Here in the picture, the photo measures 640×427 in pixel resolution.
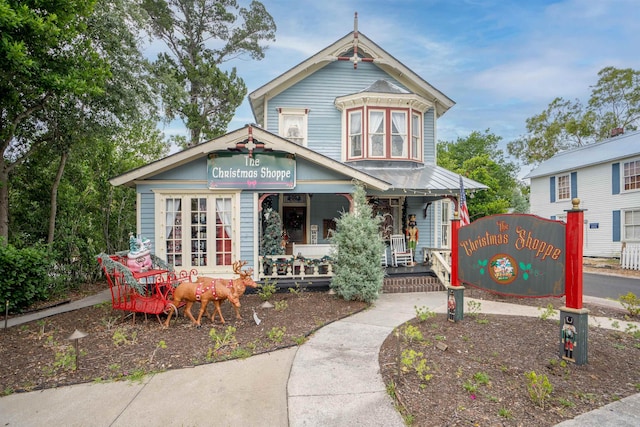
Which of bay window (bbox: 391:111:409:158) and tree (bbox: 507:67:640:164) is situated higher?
tree (bbox: 507:67:640:164)

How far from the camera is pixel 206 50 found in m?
21.9

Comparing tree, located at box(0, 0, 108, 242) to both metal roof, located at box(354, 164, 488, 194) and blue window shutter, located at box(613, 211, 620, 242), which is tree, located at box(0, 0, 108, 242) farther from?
blue window shutter, located at box(613, 211, 620, 242)

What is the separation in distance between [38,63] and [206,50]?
54.3ft

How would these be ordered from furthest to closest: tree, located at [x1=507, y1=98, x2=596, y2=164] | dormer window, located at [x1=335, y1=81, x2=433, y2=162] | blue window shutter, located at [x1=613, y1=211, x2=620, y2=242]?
tree, located at [x1=507, y1=98, x2=596, y2=164] < blue window shutter, located at [x1=613, y1=211, x2=620, y2=242] < dormer window, located at [x1=335, y1=81, x2=433, y2=162]

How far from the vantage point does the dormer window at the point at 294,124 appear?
41.7ft

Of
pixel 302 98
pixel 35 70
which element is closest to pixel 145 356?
pixel 35 70

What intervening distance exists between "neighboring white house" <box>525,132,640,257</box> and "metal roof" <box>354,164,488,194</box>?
40.4 ft

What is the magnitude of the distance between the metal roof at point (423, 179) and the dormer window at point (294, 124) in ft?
8.78

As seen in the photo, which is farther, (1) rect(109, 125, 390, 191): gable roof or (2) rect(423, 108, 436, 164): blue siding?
(2) rect(423, 108, 436, 164): blue siding

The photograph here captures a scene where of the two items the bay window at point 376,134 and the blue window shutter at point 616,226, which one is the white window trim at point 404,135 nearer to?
the bay window at point 376,134

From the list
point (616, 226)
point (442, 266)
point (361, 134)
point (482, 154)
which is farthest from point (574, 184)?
point (482, 154)

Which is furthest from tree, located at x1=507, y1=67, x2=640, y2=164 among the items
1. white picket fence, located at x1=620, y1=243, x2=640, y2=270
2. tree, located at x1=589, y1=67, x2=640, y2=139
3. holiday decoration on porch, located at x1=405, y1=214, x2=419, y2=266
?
Result: holiday decoration on porch, located at x1=405, y1=214, x2=419, y2=266

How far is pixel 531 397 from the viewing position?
3.54 m

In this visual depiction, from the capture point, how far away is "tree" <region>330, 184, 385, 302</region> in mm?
8047
